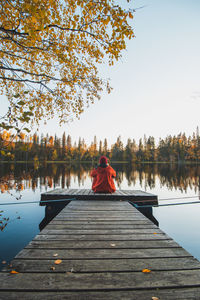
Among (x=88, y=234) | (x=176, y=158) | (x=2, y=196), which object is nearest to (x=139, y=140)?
(x=176, y=158)

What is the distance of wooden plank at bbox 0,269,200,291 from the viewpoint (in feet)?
5.55

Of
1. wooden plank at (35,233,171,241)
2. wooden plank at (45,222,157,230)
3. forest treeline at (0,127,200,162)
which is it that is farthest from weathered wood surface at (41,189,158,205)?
forest treeline at (0,127,200,162)

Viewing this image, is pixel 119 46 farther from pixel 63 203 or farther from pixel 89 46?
pixel 63 203

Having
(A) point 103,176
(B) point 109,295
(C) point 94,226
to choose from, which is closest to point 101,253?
(B) point 109,295

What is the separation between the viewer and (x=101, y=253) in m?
2.43

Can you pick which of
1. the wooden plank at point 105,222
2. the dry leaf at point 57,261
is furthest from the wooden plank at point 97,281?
the wooden plank at point 105,222

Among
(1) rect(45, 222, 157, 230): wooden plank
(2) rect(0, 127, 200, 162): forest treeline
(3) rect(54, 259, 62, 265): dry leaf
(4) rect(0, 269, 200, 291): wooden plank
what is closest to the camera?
(4) rect(0, 269, 200, 291): wooden plank

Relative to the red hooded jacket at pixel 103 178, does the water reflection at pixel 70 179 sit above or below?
below

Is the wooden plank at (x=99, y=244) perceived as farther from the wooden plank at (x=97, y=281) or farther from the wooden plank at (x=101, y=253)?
the wooden plank at (x=97, y=281)

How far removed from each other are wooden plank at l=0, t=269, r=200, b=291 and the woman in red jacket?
4450 mm

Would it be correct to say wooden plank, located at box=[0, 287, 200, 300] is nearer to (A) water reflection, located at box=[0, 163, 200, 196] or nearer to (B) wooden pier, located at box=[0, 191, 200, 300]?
(B) wooden pier, located at box=[0, 191, 200, 300]

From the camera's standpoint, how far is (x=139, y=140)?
9238 cm

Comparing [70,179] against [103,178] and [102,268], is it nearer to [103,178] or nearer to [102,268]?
[103,178]

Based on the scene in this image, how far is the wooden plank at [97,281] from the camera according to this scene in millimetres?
1692
